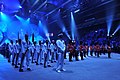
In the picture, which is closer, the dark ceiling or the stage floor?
the stage floor

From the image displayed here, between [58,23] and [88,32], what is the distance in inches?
253

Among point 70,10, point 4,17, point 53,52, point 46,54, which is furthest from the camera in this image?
point 4,17

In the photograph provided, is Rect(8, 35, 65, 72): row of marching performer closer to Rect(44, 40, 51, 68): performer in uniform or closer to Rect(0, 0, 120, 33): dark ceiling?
Rect(44, 40, 51, 68): performer in uniform

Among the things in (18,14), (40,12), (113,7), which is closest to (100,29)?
(113,7)

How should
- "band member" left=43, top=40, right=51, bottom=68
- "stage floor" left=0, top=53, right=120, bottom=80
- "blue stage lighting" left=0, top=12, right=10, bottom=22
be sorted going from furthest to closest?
"blue stage lighting" left=0, top=12, right=10, bottom=22
"band member" left=43, top=40, right=51, bottom=68
"stage floor" left=0, top=53, right=120, bottom=80

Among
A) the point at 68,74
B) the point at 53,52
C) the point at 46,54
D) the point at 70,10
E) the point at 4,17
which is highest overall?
the point at 4,17

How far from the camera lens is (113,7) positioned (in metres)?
29.6

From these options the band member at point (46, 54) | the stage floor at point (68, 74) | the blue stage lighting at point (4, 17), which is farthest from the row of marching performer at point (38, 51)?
the blue stage lighting at point (4, 17)

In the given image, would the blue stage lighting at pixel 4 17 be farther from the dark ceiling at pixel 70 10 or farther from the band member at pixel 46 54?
the band member at pixel 46 54

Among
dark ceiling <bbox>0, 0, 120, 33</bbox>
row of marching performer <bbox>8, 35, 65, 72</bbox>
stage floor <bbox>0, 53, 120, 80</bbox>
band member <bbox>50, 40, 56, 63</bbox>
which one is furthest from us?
dark ceiling <bbox>0, 0, 120, 33</bbox>

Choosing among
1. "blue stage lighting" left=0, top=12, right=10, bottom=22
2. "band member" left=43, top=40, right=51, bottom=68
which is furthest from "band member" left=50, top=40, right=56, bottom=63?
"blue stage lighting" left=0, top=12, right=10, bottom=22

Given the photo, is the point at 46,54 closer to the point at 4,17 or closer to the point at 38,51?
the point at 38,51

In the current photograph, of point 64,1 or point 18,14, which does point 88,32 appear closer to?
point 64,1

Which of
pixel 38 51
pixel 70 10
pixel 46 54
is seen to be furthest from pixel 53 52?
pixel 70 10
